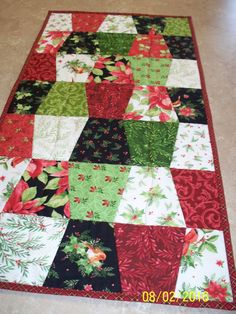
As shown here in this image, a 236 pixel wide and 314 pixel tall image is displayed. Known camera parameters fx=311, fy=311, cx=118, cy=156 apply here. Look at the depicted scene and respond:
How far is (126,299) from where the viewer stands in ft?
3.93

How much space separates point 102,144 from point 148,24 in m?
1.30

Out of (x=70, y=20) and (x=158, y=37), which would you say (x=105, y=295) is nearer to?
(x=158, y=37)

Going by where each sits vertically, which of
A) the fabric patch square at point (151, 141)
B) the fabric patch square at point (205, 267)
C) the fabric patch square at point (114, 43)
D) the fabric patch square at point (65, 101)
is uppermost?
the fabric patch square at point (114, 43)

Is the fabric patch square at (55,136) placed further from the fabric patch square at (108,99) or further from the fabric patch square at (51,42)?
the fabric patch square at (51,42)

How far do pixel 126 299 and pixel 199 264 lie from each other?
33cm

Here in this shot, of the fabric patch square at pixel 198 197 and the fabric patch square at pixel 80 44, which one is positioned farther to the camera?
the fabric patch square at pixel 80 44

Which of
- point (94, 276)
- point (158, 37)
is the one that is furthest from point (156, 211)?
point (158, 37)

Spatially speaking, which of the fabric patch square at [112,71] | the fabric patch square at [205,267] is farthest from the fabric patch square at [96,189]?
the fabric patch square at [112,71]

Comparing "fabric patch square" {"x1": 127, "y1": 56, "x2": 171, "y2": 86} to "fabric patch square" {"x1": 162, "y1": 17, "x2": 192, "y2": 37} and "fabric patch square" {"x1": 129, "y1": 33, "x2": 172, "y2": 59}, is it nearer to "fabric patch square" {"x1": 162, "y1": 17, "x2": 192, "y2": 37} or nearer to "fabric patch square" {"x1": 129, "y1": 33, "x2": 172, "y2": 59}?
"fabric patch square" {"x1": 129, "y1": 33, "x2": 172, "y2": 59}

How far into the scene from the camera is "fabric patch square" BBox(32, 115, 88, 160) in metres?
1.62

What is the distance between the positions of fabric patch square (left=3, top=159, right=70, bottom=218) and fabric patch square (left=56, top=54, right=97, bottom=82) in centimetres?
69

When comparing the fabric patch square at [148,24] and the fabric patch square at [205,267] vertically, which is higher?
the fabric patch square at [148,24]

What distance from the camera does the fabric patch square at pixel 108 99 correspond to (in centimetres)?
179

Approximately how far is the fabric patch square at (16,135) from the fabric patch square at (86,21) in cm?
99
